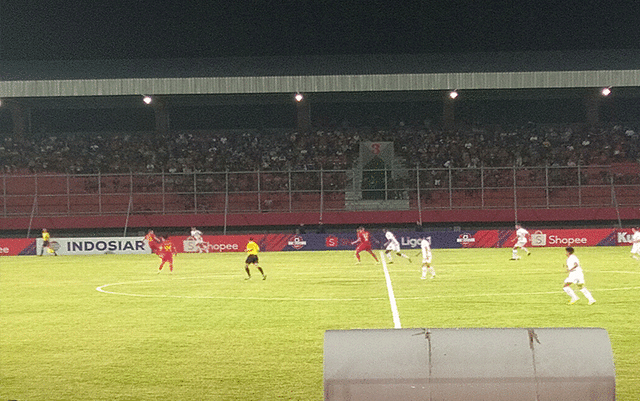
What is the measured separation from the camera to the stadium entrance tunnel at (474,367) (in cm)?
726

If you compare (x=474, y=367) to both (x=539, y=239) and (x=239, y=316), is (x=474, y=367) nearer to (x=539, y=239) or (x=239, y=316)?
(x=239, y=316)

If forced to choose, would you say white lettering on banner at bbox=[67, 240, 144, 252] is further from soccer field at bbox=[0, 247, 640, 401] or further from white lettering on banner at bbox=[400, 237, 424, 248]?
white lettering on banner at bbox=[400, 237, 424, 248]

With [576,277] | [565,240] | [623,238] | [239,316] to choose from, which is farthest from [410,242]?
[239,316]

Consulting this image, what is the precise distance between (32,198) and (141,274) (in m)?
23.2

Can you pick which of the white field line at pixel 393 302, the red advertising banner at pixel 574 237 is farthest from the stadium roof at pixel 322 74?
the white field line at pixel 393 302

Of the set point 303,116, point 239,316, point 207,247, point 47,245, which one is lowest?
point 239,316

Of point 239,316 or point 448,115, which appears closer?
point 239,316

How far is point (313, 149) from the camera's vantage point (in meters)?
61.2

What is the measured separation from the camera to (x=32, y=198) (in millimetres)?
55156

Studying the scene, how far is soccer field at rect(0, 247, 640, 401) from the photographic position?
12844 millimetres

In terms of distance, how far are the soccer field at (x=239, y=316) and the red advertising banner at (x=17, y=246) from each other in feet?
46.3

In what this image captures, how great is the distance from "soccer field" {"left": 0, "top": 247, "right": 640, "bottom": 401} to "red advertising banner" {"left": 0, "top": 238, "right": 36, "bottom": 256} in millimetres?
14107

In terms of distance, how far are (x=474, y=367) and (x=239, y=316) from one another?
13.8 meters

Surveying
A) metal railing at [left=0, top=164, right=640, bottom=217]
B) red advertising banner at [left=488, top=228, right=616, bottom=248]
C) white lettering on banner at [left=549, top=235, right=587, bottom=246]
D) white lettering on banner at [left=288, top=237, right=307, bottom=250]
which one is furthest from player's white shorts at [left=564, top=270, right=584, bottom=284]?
metal railing at [left=0, top=164, right=640, bottom=217]
